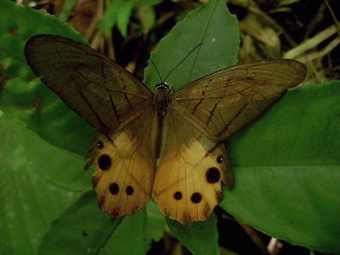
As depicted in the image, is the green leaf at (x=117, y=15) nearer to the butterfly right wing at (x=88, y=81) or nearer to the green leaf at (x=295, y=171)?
the butterfly right wing at (x=88, y=81)

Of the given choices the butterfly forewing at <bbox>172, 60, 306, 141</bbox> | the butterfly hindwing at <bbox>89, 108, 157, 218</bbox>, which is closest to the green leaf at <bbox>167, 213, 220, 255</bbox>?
the butterfly hindwing at <bbox>89, 108, 157, 218</bbox>

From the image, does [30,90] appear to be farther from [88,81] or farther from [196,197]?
[196,197]

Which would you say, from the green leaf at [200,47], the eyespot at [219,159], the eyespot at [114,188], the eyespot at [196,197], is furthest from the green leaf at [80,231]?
the green leaf at [200,47]

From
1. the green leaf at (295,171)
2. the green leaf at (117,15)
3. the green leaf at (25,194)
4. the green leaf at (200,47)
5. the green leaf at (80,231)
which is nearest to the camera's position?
the green leaf at (295,171)

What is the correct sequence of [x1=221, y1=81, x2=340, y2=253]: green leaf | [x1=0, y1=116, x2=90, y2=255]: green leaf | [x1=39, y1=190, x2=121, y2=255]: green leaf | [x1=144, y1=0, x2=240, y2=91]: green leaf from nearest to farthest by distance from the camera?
[x1=221, y1=81, x2=340, y2=253]: green leaf → [x1=39, y1=190, x2=121, y2=255]: green leaf → [x1=144, y1=0, x2=240, y2=91]: green leaf → [x1=0, y1=116, x2=90, y2=255]: green leaf

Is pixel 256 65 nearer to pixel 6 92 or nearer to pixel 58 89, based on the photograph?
pixel 58 89

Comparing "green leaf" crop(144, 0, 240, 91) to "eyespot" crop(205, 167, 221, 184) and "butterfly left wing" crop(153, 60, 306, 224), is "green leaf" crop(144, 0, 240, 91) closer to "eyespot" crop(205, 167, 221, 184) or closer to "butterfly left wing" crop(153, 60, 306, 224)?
"butterfly left wing" crop(153, 60, 306, 224)

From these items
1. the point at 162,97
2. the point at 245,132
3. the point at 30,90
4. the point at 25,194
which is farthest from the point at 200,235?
the point at 25,194
